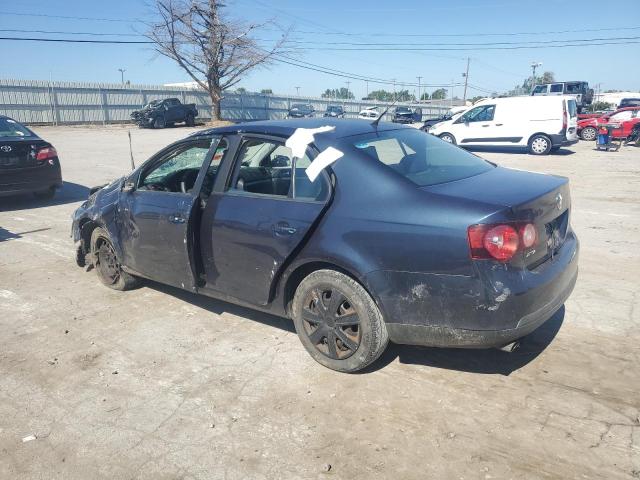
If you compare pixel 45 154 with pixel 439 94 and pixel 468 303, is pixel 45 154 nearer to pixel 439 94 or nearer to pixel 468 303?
pixel 468 303

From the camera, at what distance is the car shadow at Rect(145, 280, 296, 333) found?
4.30m

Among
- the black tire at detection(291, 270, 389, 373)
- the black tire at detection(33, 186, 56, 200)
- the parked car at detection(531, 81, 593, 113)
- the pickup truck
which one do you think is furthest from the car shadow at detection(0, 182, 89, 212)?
the parked car at detection(531, 81, 593, 113)

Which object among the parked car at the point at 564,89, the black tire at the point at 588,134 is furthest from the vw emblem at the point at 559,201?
the parked car at the point at 564,89

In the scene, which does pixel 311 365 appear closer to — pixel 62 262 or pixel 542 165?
pixel 62 262

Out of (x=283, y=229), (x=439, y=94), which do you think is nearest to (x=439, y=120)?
(x=283, y=229)

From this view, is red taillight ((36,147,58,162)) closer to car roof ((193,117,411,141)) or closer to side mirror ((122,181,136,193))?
side mirror ((122,181,136,193))

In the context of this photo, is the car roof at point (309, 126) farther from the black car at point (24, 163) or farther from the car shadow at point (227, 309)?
the black car at point (24, 163)

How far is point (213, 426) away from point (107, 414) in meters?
0.70

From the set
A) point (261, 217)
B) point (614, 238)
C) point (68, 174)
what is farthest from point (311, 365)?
point (68, 174)

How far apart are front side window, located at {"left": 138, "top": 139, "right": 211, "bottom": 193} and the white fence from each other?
2535 cm

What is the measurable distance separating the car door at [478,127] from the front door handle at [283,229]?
16.2 m

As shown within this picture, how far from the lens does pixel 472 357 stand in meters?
3.61

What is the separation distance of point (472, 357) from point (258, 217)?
182cm

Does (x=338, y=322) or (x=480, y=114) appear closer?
(x=338, y=322)
